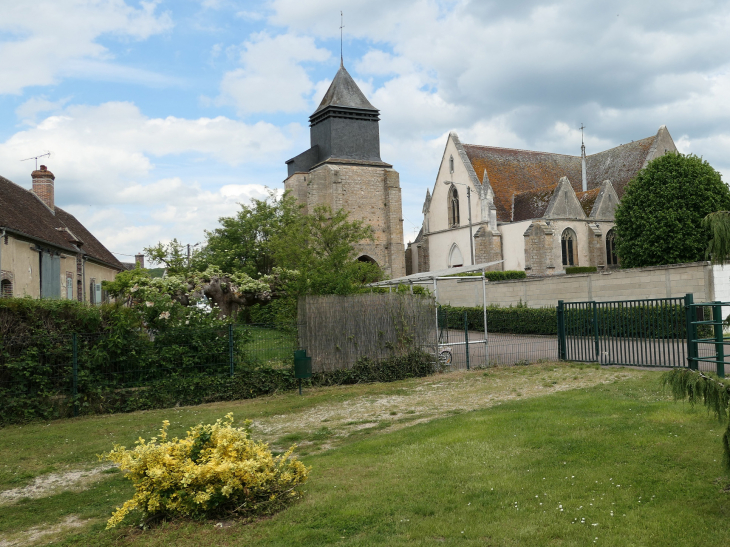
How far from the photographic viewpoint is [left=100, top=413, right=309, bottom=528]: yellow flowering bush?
5.41m

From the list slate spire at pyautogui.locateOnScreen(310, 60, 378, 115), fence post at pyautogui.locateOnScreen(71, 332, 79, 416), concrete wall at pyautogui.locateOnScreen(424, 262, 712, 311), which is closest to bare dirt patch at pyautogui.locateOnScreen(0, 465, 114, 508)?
fence post at pyautogui.locateOnScreen(71, 332, 79, 416)

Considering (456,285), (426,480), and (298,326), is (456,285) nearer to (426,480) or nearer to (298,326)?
(298,326)

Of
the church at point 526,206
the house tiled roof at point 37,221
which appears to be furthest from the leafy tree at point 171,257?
the church at point 526,206

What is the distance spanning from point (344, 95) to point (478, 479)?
4689cm

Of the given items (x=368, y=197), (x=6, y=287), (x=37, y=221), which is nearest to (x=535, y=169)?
(x=368, y=197)

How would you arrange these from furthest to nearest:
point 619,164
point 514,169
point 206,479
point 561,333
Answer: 1. point 514,169
2. point 619,164
3. point 561,333
4. point 206,479

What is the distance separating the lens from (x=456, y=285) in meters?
33.7

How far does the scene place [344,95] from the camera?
49.7 metres

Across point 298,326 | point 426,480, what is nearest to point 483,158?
point 298,326

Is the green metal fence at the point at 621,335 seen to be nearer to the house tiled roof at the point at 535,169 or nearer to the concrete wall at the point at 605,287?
the concrete wall at the point at 605,287

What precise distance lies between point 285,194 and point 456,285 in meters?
16.4

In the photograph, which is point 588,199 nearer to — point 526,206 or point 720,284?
point 526,206

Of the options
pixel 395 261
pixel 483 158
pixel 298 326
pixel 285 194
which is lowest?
pixel 298 326

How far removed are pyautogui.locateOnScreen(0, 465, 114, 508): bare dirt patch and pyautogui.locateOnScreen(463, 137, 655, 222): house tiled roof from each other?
39501 mm
